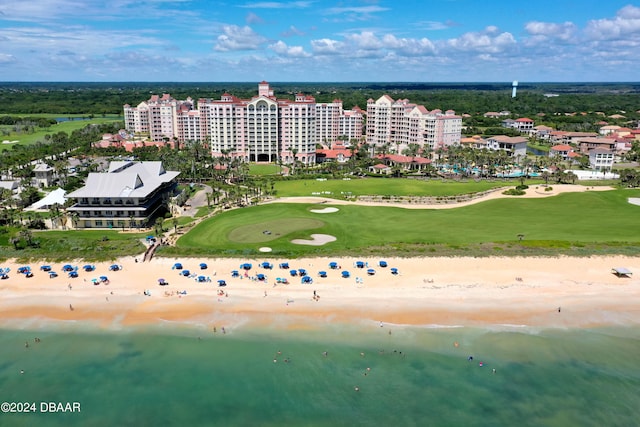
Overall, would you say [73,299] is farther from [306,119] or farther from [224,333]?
[306,119]

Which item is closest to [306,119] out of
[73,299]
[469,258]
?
[469,258]

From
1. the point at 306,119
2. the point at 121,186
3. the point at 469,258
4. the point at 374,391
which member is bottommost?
the point at 374,391

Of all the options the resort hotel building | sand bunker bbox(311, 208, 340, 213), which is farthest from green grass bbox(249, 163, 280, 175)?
sand bunker bbox(311, 208, 340, 213)

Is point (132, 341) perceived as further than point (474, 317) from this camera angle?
No

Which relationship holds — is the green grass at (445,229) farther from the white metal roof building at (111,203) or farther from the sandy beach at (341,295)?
the white metal roof building at (111,203)

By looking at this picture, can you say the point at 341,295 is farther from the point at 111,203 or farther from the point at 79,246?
the point at 111,203

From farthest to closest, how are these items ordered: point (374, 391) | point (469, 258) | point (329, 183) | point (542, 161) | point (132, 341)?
point (542, 161)
point (329, 183)
point (469, 258)
point (132, 341)
point (374, 391)

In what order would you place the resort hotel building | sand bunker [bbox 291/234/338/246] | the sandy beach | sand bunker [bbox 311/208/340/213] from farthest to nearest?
the resort hotel building < sand bunker [bbox 311/208/340/213] < sand bunker [bbox 291/234/338/246] < the sandy beach

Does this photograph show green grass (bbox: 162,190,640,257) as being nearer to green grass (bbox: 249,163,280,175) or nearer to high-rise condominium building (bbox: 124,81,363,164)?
green grass (bbox: 249,163,280,175)
